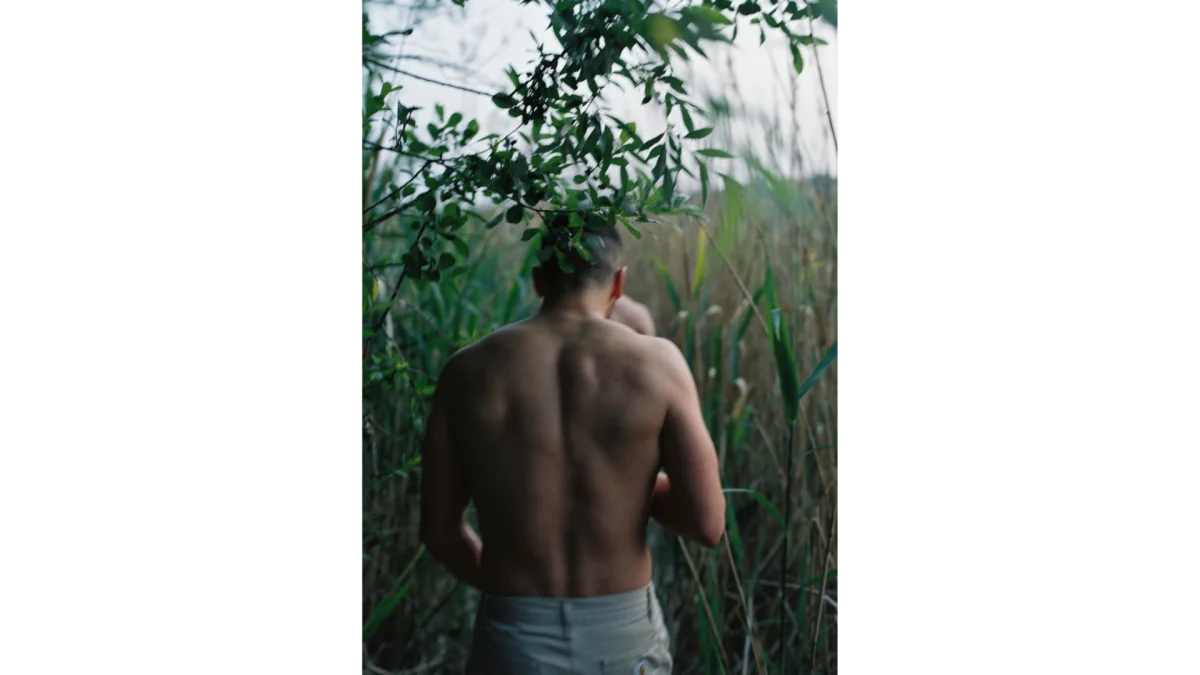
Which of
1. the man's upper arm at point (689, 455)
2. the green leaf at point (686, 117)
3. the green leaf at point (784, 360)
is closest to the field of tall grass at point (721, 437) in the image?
the green leaf at point (784, 360)

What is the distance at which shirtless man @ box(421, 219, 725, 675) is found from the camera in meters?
1.30

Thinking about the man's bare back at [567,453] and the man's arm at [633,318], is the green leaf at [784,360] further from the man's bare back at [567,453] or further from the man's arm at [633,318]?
the man's arm at [633,318]

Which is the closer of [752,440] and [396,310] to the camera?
[396,310]

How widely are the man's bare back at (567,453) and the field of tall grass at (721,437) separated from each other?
0.39m

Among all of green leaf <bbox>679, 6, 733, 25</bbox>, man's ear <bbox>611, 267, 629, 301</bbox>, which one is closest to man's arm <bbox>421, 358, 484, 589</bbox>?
man's ear <bbox>611, 267, 629, 301</bbox>

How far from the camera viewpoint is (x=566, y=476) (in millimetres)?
1303

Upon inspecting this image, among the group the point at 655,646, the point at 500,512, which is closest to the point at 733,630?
the point at 655,646

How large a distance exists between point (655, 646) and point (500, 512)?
317 mm

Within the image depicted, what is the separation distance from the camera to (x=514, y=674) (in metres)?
1.33

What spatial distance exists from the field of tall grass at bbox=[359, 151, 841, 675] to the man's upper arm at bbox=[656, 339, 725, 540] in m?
0.47

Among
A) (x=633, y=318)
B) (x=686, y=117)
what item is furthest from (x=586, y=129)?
(x=633, y=318)

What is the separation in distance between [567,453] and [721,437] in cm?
98

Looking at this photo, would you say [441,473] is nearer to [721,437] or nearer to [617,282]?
[617,282]

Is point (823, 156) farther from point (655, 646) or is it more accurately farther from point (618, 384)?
point (655, 646)
